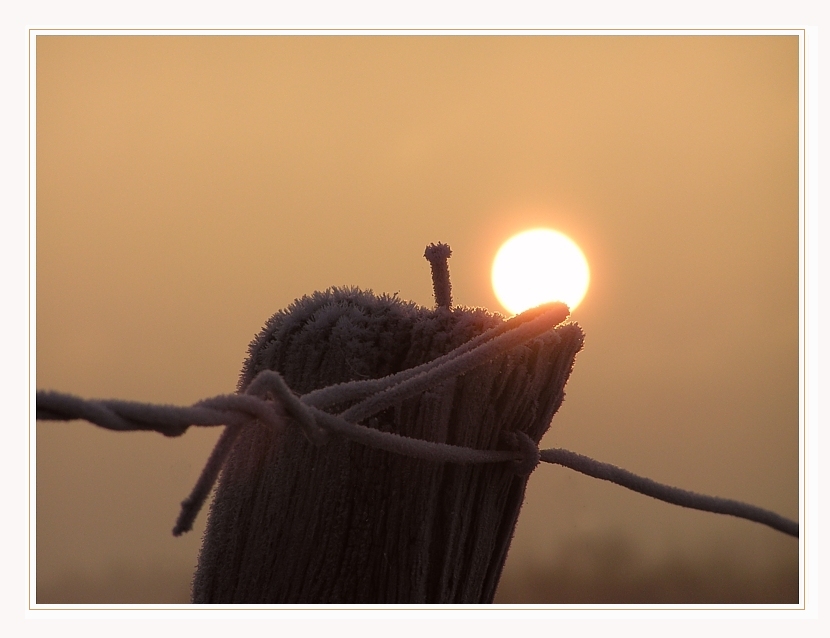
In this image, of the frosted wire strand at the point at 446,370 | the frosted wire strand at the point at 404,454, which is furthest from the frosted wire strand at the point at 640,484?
the frosted wire strand at the point at 446,370

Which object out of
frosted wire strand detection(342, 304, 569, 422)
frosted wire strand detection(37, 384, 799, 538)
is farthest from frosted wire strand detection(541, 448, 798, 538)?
frosted wire strand detection(342, 304, 569, 422)

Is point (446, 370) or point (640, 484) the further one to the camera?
point (640, 484)

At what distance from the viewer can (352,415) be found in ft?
2.24

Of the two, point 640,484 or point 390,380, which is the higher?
point 390,380

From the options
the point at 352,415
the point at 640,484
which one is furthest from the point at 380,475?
the point at 640,484

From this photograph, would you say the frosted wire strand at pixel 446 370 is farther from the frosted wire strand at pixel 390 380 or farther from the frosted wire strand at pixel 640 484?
the frosted wire strand at pixel 640 484

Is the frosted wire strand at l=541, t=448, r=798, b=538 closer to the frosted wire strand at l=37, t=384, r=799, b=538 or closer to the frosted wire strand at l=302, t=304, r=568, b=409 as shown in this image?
the frosted wire strand at l=37, t=384, r=799, b=538

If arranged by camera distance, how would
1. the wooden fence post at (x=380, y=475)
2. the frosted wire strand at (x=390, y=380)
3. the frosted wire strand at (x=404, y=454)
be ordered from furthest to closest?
the wooden fence post at (x=380, y=475) < the frosted wire strand at (x=390, y=380) < the frosted wire strand at (x=404, y=454)

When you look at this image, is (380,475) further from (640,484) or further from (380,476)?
(640,484)

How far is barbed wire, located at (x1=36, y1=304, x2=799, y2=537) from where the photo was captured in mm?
561

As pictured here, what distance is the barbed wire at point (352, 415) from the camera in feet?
1.84
